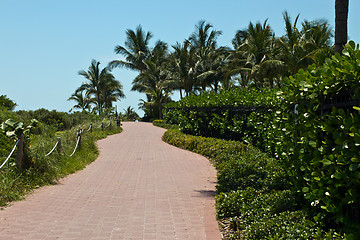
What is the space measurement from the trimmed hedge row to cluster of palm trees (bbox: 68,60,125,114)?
146 ft

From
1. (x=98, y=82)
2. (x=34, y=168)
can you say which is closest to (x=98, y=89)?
(x=98, y=82)

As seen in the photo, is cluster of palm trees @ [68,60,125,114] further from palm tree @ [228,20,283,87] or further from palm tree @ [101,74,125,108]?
palm tree @ [228,20,283,87]

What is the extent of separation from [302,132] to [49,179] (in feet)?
21.0

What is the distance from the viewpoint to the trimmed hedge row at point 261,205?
14.7 ft

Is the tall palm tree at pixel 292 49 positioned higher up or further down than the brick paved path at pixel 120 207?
higher up

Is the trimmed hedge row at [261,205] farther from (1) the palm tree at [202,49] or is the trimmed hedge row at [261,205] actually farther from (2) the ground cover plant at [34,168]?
(1) the palm tree at [202,49]

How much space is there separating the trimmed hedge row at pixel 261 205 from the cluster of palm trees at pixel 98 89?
4464 cm

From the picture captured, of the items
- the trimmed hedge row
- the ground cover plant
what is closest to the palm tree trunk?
the trimmed hedge row

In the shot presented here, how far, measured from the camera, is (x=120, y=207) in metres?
6.94

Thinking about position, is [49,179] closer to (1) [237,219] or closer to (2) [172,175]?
(2) [172,175]

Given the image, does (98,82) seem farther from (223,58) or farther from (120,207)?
(120,207)

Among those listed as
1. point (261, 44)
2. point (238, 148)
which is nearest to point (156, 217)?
point (238, 148)

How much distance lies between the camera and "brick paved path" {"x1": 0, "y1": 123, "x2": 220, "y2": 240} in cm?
552

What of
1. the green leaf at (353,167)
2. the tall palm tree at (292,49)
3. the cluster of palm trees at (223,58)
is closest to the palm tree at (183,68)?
the cluster of palm trees at (223,58)
